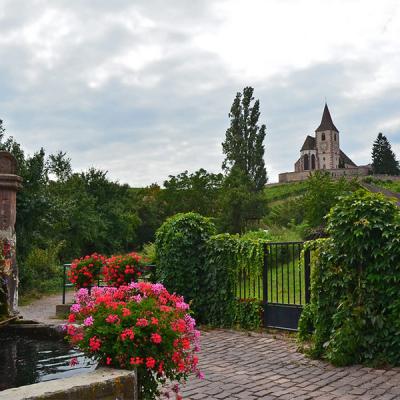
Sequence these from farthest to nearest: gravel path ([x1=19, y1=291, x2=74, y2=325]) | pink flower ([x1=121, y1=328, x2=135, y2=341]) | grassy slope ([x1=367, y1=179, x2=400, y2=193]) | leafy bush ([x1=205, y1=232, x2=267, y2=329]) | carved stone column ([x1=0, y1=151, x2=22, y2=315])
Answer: grassy slope ([x1=367, y1=179, x2=400, y2=193])
gravel path ([x1=19, y1=291, x2=74, y2=325])
leafy bush ([x1=205, y1=232, x2=267, y2=329])
carved stone column ([x1=0, y1=151, x2=22, y2=315])
pink flower ([x1=121, y1=328, x2=135, y2=341])

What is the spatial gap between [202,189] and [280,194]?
33.7 metres

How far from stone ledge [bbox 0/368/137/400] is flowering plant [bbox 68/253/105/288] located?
862cm

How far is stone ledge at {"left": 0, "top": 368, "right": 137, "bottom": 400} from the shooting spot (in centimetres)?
309

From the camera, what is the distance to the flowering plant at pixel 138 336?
364 cm

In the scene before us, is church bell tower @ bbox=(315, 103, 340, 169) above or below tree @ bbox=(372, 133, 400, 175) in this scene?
above

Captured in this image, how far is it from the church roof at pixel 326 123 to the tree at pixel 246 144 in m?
76.8

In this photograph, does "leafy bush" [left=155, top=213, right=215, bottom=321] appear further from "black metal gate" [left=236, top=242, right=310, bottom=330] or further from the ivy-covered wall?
"black metal gate" [left=236, top=242, right=310, bottom=330]

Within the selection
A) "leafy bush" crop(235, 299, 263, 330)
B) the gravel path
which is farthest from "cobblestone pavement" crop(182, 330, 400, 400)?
the gravel path

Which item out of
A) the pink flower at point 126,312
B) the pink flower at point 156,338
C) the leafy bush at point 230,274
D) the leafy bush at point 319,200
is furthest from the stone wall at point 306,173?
the pink flower at point 156,338

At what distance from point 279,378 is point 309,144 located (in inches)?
4773

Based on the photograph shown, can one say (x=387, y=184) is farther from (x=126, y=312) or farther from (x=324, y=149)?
(x=126, y=312)

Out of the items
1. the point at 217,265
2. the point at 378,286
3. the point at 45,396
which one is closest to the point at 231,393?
the point at 378,286

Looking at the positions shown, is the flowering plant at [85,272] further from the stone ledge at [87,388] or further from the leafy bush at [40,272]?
the stone ledge at [87,388]

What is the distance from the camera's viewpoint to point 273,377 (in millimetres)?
6574
